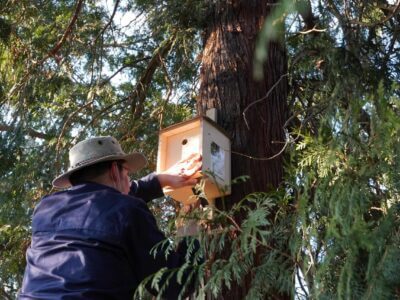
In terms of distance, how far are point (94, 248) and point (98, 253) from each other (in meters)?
0.02

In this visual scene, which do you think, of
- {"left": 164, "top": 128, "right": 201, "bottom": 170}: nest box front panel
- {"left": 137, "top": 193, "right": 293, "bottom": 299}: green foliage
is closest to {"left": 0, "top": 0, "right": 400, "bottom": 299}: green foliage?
{"left": 137, "top": 193, "right": 293, "bottom": 299}: green foliage

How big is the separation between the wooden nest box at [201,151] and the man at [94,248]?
500mm

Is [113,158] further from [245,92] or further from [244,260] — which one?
[245,92]

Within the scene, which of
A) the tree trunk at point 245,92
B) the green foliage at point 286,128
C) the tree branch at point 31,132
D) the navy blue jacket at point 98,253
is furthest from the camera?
the tree branch at point 31,132

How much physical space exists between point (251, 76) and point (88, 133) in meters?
2.01

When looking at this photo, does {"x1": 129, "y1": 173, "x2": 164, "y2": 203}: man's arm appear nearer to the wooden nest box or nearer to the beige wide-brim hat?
the wooden nest box

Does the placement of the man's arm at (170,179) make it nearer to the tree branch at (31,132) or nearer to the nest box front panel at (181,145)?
the nest box front panel at (181,145)

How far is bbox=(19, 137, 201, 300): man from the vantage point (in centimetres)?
231

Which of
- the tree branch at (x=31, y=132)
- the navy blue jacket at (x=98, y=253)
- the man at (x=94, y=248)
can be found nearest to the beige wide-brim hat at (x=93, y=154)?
the man at (x=94, y=248)

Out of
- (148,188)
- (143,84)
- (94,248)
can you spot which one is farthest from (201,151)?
(143,84)

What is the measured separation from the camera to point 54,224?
250 centimetres

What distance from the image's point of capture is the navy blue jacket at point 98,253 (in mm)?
2305

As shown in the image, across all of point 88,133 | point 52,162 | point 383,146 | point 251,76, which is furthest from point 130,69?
point 383,146

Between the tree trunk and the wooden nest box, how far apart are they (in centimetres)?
9
